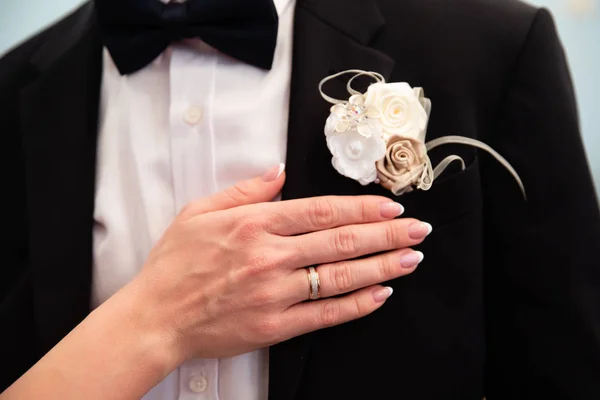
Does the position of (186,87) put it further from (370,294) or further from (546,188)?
(546,188)

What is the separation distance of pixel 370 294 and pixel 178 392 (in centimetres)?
34

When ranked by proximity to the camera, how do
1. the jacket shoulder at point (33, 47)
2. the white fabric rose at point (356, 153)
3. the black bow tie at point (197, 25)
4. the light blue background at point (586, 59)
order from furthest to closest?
1. the light blue background at point (586, 59)
2. the jacket shoulder at point (33, 47)
3. the black bow tie at point (197, 25)
4. the white fabric rose at point (356, 153)

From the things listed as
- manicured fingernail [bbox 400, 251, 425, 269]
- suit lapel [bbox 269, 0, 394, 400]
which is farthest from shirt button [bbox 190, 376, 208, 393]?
manicured fingernail [bbox 400, 251, 425, 269]

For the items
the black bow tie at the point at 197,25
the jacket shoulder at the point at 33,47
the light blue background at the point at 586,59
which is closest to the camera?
the black bow tie at the point at 197,25

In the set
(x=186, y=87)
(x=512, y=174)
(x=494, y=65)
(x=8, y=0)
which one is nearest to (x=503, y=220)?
(x=512, y=174)

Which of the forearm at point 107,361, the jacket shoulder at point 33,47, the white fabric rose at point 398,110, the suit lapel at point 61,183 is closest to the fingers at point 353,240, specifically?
the white fabric rose at point 398,110

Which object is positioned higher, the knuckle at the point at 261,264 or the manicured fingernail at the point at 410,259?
the manicured fingernail at the point at 410,259

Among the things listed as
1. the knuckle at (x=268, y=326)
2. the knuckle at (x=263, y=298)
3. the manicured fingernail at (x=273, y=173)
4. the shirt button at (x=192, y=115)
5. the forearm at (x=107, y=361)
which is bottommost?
the forearm at (x=107, y=361)

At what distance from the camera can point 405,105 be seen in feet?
2.04

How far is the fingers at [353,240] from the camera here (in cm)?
62

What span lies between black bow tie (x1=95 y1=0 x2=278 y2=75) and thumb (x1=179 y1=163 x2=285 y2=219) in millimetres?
174

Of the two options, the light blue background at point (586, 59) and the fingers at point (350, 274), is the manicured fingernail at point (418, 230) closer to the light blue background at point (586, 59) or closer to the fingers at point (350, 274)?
the fingers at point (350, 274)

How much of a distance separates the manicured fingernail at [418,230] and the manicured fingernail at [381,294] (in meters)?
0.08

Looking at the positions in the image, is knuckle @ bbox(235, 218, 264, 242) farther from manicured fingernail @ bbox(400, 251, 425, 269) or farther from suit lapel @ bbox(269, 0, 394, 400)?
manicured fingernail @ bbox(400, 251, 425, 269)
